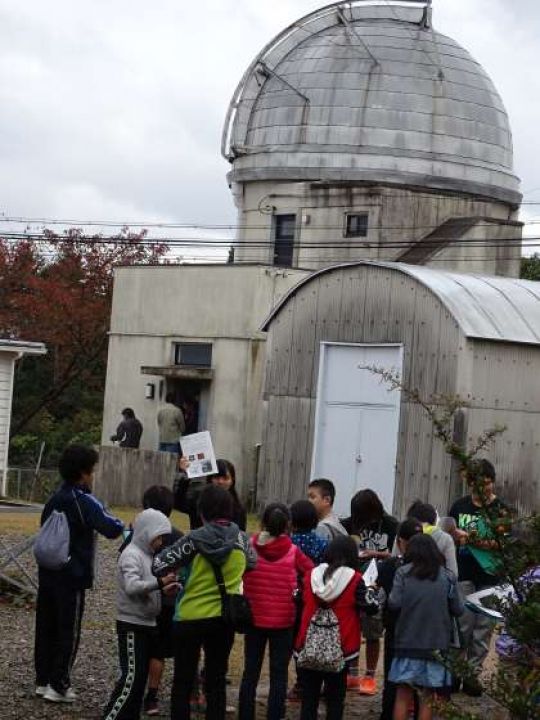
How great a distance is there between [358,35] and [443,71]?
2.39 meters

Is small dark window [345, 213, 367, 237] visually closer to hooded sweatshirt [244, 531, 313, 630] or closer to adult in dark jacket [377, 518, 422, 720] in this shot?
adult in dark jacket [377, 518, 422, 720]

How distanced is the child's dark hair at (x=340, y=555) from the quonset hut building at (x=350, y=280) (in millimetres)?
13957

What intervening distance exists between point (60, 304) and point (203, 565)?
3611 centimetres

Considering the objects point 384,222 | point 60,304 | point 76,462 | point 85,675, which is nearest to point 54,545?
point 76,462

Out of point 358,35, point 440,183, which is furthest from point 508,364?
point 358,35

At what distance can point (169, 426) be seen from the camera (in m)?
31.6

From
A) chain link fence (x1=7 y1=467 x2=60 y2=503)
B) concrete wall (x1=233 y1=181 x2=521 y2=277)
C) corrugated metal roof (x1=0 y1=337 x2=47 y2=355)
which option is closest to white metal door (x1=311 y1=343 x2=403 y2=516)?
corrugated metal roof (x1=0 y1=337 x2=47 y2=355)

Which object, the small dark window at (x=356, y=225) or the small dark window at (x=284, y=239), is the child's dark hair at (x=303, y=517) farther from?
the small dark window at (x=284, y=239)

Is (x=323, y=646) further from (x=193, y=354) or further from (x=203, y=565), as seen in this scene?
(x=193, y=354)

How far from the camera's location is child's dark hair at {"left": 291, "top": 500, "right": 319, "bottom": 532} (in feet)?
35.9

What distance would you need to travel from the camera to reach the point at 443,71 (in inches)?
1548

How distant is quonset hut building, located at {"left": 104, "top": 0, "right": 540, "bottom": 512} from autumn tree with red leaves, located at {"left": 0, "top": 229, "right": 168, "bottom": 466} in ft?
22.9

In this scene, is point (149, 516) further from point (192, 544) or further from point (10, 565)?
point (10, 565)

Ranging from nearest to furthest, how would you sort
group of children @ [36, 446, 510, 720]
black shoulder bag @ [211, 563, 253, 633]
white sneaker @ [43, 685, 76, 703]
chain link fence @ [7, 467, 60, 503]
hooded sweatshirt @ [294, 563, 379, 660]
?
black shoulder bag @ [211, 563, 253, 633] → group of children @ [36, 446, 510, 720] → hooded sweatshirt @ [294, 563, 379, 660] → white sneaker @ [43, 685, 76, 703] → chain link fence @ [7, 467, 60, 503]
